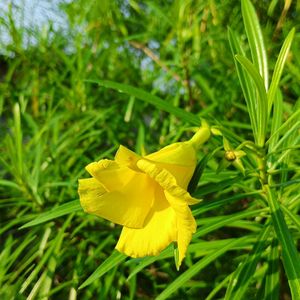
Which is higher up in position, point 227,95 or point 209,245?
point 227,95

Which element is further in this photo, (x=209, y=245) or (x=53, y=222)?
(x=53, y=222)

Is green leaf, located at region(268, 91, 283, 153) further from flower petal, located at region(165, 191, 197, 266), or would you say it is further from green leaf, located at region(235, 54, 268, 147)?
flower petal, located at region(165, 191, 197, 266)

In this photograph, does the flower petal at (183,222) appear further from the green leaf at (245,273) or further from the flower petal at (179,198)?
the green leaf at (245,273)

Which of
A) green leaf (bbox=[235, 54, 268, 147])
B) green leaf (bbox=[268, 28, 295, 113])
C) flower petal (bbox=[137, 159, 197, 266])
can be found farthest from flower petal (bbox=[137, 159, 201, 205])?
green leaf (bbox=[268, 28, 295, 113])

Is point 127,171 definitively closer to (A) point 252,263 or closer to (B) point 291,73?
(A) point 252,263

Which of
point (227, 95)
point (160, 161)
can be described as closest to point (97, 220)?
point (227, 95)
